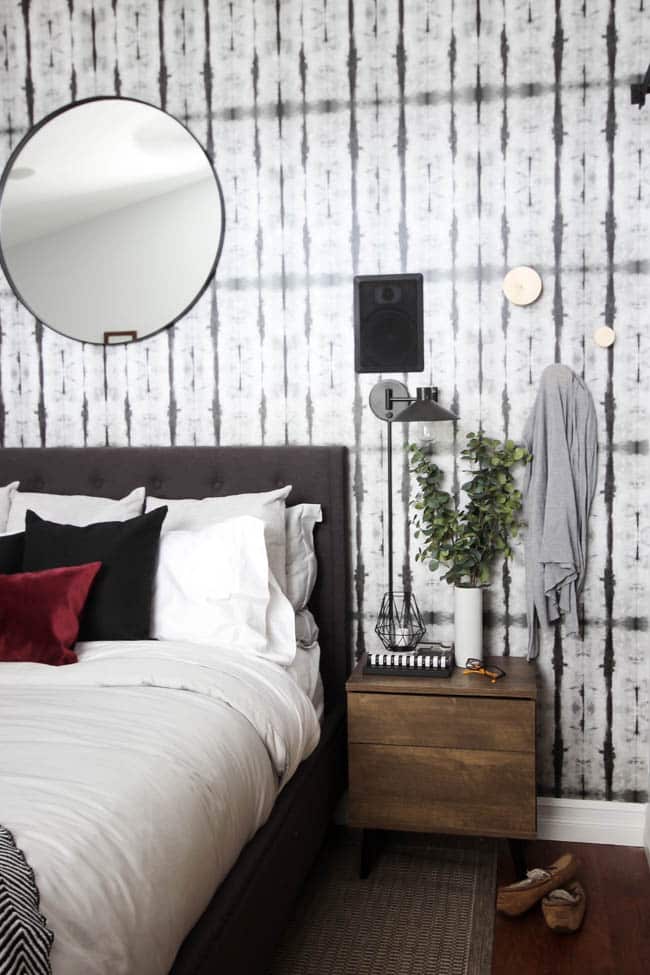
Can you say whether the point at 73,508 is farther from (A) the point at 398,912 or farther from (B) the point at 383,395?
(A) the point at 398,912

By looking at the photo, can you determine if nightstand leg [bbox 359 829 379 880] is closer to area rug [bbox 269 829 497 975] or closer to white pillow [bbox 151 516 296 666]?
area rug [bbox 269 829 497 975]

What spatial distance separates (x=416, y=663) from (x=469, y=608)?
0.27 meters

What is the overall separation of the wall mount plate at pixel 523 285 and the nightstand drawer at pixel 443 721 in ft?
4.17

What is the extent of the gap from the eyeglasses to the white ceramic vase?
53 mm

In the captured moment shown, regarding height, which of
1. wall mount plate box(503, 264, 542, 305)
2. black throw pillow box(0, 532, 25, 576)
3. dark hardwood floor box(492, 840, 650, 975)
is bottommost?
dark hardwood floor box(492, 840, 650, 975)

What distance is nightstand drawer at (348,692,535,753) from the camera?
2.61 metres

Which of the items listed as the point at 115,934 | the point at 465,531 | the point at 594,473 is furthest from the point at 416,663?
the point at 115,934

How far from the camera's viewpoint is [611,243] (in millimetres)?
2928

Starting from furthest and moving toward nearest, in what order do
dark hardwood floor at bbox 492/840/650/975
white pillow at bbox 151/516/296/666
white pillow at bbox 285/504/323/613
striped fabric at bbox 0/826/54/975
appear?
1. white pillow at bbox 285/504/323/613
2. white pillow at bbox 151/516/296/666
3. dark hardwood floor at bbox 492/840/650/975
4. striped fabric at bbox 0/826/54/975

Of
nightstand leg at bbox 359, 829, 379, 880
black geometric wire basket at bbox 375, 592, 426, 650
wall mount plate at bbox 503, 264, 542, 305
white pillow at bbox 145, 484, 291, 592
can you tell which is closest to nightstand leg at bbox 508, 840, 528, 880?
nightstand leg at bbox 359, 829, 379, 880

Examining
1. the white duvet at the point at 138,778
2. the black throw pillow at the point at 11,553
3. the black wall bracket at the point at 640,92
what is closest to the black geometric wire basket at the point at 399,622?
the white duvet at the point at 138,778

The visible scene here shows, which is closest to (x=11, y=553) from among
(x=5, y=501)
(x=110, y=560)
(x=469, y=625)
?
(x=110, y=560)

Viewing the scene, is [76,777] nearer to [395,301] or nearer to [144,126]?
[395,301]

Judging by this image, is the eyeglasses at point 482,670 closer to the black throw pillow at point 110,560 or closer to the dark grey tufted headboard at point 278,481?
the dark grey tufted headboard at point 278,481
